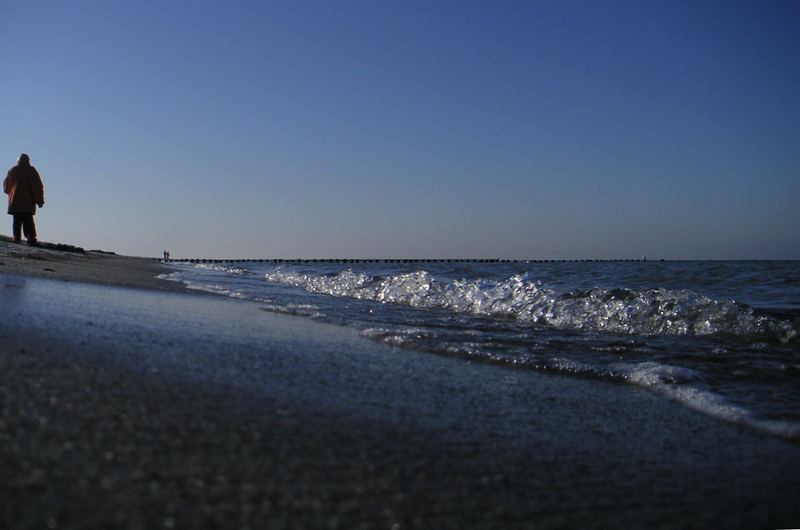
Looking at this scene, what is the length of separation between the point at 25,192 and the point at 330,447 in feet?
41.2

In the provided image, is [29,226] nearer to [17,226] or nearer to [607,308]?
[17,226]

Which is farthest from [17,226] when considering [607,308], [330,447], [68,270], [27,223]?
[330,447]

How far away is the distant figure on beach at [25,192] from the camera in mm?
11242

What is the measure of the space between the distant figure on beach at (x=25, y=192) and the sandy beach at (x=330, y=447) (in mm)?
10610

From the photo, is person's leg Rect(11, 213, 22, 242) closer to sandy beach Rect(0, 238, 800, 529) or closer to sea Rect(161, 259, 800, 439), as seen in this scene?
sea Rect(161, 259, 800, 439)

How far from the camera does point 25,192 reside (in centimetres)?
1137

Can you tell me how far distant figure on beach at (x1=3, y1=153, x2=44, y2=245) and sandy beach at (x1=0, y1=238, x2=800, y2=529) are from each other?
1061 cm

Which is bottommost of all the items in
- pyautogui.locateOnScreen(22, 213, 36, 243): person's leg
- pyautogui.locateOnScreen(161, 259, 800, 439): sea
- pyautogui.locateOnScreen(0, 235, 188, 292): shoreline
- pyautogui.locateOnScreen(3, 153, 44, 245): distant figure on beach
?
pyautogui.locateOnScreen(161, 259, 800, 439): sea

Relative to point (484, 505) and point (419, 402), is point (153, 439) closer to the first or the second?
point (484, 505)

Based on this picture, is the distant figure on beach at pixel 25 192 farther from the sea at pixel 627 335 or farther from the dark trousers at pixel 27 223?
the sea at pixel 627 335

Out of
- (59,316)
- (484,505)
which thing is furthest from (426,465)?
(59,316)

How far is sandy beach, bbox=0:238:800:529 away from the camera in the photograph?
37.5 inches

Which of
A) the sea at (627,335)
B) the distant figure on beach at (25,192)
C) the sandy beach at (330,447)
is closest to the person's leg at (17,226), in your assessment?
the distant figure on beach at (25,192)

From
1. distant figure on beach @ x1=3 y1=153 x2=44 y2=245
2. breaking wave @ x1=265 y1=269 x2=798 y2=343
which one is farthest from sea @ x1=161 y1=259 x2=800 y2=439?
distant figure on beach @ x1=3 y1=153 x2=44 y2=245
